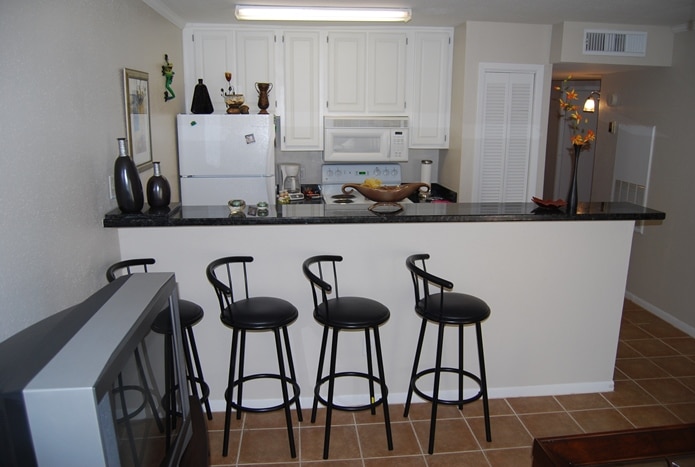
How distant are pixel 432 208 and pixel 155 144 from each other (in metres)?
1.96

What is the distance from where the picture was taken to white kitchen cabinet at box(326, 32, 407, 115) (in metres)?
4.86

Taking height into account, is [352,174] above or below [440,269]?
above

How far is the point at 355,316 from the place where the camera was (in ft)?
8.42

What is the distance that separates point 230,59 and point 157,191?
229cm

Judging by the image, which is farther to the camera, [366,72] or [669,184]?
[366,72]

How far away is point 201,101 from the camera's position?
4.46m

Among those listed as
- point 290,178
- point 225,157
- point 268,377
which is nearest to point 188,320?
point 268,377

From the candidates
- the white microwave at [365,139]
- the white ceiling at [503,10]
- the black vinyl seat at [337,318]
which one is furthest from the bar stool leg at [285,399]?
the white microwave at [365,139]

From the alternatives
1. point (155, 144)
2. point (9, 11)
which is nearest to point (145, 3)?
point (155, 144)

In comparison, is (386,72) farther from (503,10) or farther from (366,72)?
(503,10)

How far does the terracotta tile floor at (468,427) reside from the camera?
272cm

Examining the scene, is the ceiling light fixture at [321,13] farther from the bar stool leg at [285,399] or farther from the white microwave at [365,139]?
the bar stool leg at [285,399]

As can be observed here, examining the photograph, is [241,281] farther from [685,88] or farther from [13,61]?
[685,88]

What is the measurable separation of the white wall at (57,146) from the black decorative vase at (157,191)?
7.9 inches
